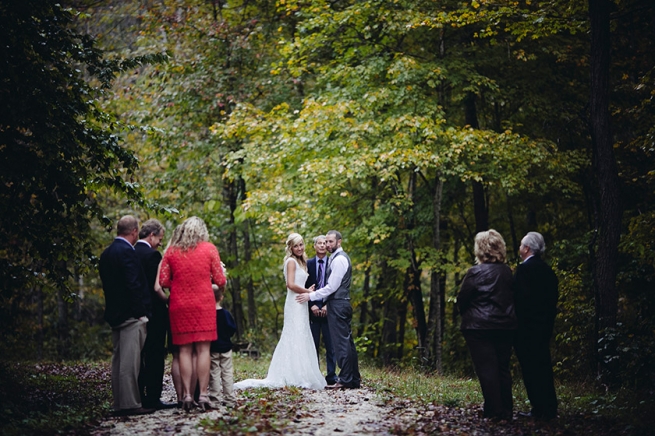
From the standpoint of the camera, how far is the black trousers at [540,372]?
7504 mm

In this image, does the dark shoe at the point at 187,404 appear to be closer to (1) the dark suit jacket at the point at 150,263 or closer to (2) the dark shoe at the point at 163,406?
(2) the dark shoe at the point at 163,406

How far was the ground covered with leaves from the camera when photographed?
674 centimetres

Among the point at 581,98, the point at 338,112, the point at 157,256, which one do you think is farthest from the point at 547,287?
the point at 581,98

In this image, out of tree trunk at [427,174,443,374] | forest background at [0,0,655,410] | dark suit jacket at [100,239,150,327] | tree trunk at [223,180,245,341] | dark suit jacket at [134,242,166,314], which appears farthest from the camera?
tree trunk at [223,180,245,341]

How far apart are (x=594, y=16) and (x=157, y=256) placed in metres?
7.87

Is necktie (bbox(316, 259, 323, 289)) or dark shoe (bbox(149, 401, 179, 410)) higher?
necktie (bbox(316, 259, 323, 289))

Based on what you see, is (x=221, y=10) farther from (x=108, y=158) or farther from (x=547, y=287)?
(x=547, y=287)

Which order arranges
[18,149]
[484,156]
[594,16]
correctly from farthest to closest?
[484,156], [594,16], [18,149]

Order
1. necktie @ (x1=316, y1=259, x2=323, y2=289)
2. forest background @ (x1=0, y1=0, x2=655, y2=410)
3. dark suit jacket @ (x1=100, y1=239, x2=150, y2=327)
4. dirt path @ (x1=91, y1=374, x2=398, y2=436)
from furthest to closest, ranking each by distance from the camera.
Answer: necktie @ (x1=316, y1=259, x2=323, y2=289) → forest background @ (x1=0, y1=0, x2=655, y2=410) → dark suit jacket @ (x1=100, y1=239, x2=150, y2=327) → dirt path @ (x1=91, y1=374, x2=398, y2=436)

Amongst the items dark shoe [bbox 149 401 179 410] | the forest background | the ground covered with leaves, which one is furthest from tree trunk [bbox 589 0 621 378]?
dark shoe [bbox 149 401 179 410]

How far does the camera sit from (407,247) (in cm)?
1895

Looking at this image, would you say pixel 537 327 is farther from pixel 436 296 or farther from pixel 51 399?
pixel 436 296

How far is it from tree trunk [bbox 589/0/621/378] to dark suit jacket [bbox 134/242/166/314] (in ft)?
23.0

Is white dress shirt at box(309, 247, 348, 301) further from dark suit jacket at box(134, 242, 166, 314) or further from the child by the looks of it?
dark suit jacket at box(134, 242, 166, 314)
